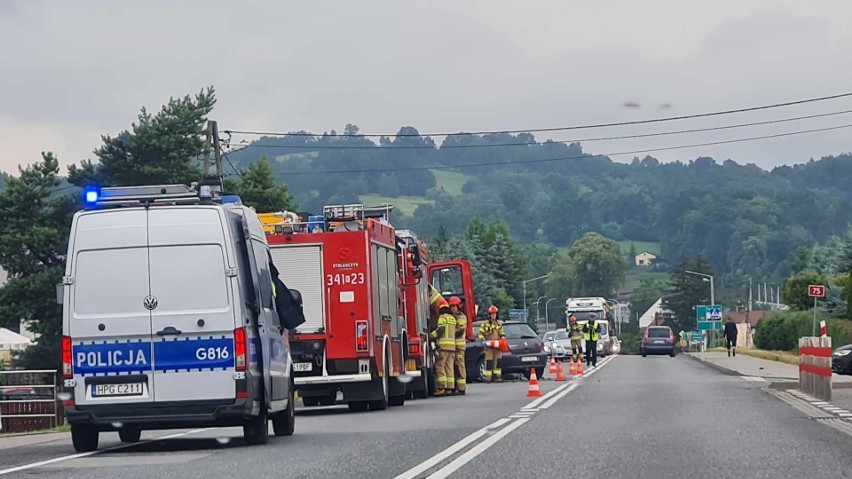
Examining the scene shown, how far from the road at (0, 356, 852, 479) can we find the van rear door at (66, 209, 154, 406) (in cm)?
72

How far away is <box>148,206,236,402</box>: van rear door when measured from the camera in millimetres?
14977

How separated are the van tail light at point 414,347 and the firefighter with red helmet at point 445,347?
77.0 inches

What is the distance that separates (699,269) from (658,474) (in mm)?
179902

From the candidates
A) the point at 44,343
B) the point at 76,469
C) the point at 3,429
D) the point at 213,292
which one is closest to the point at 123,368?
the point at 213,292

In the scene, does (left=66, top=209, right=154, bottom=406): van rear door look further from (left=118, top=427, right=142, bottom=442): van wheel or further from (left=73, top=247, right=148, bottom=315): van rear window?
(left=118, top=427, right=142, bottom=442): van wheel

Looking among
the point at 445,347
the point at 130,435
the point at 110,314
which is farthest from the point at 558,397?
the point at 110,314

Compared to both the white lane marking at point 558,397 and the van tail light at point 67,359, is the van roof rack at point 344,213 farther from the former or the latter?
the van tail light at point 67,359

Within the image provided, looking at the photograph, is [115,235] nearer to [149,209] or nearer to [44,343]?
[149,209]

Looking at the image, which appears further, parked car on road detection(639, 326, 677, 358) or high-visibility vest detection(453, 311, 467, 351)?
parked car on road detection(639, 326, 677, 358)

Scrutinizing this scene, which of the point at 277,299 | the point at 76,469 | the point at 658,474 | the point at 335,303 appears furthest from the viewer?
the point at 335,303

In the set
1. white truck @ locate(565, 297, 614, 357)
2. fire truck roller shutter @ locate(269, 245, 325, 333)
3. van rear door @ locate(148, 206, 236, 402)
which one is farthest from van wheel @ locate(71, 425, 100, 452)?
white truck @ locate(565, 297, 614, 357)

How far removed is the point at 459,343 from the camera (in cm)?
2805

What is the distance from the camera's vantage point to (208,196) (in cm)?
1541

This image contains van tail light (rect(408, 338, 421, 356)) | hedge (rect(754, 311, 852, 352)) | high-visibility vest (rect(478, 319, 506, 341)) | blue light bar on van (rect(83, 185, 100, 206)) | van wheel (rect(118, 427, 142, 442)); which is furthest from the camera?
hedge (rect(754, 311, 852, 352))
